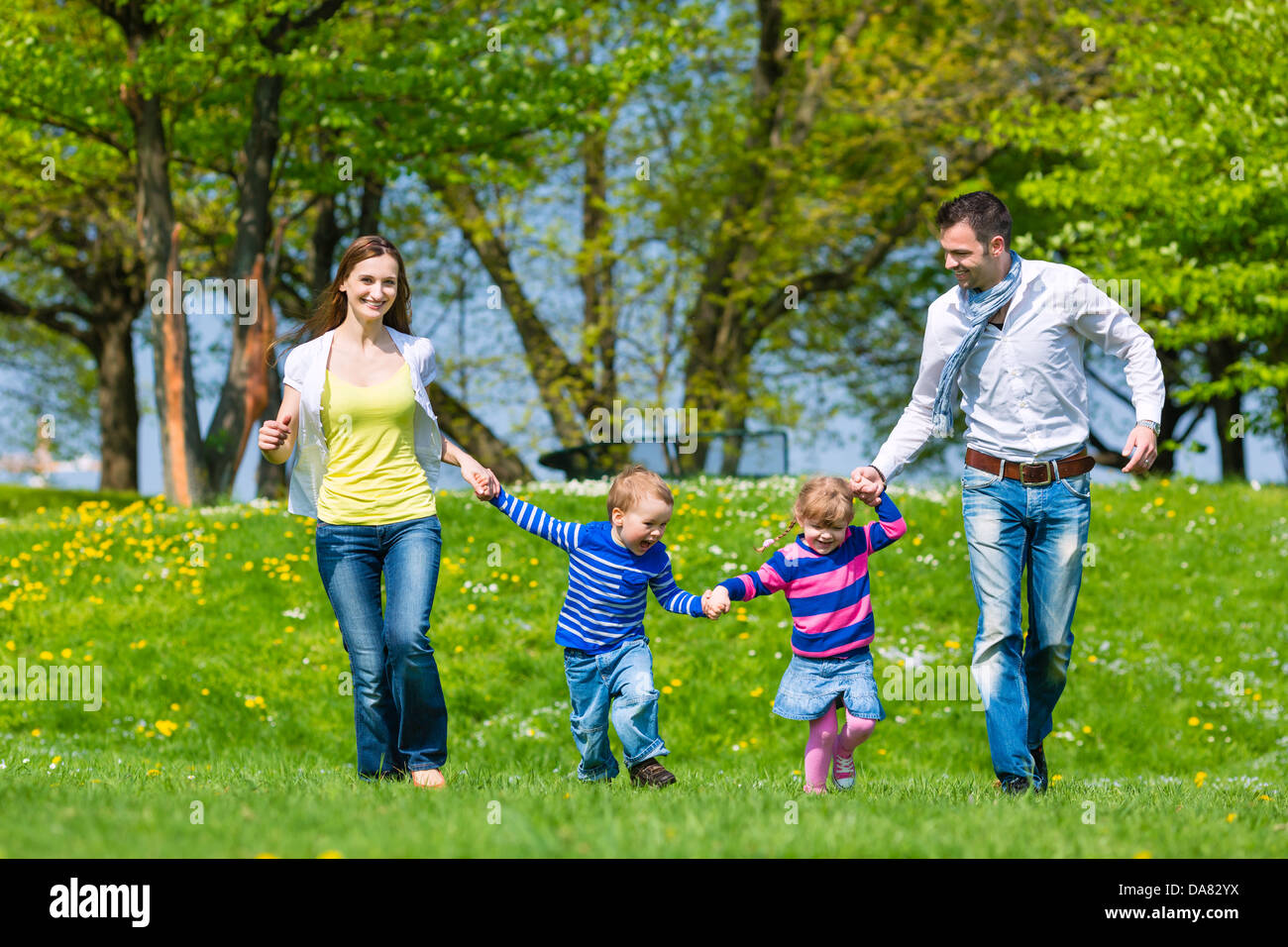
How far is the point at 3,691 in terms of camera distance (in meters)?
9.98

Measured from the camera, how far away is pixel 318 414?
5.59 metres

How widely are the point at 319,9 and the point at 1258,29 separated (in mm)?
12770

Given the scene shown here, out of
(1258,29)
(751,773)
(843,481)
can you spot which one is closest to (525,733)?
(751,773)

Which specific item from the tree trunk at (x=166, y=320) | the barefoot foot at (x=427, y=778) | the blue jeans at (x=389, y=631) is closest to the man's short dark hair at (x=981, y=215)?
the blue jeans at (x=389, y=631)

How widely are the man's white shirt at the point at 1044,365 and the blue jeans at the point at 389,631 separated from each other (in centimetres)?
215

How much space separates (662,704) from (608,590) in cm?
417

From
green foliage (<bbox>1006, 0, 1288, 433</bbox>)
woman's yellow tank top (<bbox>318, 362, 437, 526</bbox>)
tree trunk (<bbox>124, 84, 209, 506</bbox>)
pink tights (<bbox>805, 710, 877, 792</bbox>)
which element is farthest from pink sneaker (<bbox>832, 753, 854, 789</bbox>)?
tree trunk (<bbox>124, 84, 209, 506</bbox>)

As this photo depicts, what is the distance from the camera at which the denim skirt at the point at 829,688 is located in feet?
18.2

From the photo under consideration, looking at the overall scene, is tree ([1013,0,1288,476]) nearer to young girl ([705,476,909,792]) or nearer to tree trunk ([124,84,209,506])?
young girl ([705,476,909,792])

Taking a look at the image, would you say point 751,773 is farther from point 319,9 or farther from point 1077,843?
point 319,9

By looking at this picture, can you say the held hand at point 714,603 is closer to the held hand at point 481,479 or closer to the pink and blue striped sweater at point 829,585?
the pink and blue striped sweater at point 829,585

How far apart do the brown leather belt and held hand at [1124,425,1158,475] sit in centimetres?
22

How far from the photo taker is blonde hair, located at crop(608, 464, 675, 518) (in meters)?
5.43
